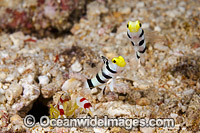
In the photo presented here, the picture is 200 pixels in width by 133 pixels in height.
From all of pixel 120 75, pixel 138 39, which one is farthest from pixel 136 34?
pixel 120 75

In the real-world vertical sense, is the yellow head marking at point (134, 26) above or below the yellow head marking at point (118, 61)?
above

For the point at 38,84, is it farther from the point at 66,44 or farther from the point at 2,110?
the point at 66,44

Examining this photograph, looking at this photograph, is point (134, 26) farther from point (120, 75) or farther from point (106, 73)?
point (120, 75)

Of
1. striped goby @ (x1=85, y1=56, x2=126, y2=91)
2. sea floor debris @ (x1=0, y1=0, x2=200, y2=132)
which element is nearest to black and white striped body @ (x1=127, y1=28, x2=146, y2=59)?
striped goby @ (x1=85, y1=56, x2=126, y2=91)

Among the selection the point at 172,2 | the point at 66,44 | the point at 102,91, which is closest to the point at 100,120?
the point at 102,91

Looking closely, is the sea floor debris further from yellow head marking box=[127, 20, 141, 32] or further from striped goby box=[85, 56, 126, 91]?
yellow head marking box=[127, 20, 141, 32]

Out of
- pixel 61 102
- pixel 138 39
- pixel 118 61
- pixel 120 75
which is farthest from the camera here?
pixel 120 75

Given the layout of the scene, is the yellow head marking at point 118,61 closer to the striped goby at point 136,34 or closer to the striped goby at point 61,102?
the striped goby at point 136,34

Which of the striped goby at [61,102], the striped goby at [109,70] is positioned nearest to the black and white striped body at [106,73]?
the striped goby at [109,70]

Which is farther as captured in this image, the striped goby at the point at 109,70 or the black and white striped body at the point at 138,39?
the black and white striped body at the point at 138,39

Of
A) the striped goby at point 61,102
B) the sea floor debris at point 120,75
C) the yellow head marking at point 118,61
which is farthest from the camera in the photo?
the sea floor debris at point 120,75

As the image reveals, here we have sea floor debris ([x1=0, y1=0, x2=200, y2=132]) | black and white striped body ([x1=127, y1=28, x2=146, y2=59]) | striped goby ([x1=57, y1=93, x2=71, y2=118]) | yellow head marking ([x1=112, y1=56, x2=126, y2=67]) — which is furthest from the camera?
sea floor debris ([x1=0, y1=0, x2=200, y2=132])
